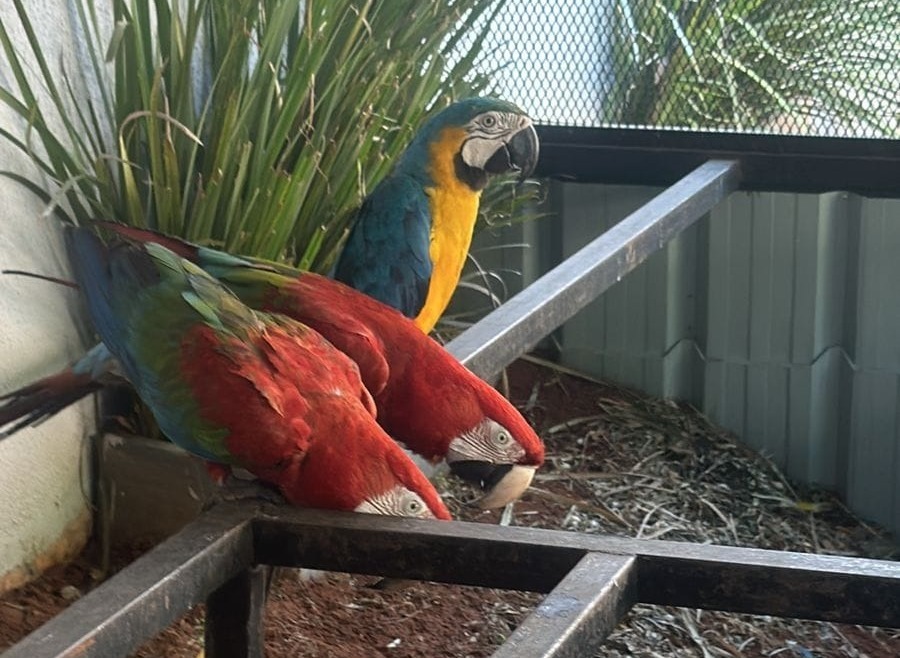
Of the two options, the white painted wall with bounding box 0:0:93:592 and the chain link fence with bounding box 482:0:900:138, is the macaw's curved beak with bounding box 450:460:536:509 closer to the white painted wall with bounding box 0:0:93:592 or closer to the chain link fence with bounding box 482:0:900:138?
the white painted wall with bounding box 0:0:93:592

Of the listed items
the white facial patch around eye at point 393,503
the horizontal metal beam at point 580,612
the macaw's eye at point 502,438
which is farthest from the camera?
the macaw's eye at point 502,438

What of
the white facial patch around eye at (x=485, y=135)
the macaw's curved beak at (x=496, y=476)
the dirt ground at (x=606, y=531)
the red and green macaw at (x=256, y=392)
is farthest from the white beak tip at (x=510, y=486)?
the white facial patch around eye at (x=485, y=135)

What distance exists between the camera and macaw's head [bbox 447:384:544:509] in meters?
0.98

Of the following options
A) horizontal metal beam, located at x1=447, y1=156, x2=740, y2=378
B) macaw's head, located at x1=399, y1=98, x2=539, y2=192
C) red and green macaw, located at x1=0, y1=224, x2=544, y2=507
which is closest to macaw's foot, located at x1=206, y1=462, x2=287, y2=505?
red and green macaw, located at x1=0, y1=224, x2=544, y2=507

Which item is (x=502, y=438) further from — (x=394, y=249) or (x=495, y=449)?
(x=394, y=249)

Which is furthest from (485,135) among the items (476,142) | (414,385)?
(414,385)

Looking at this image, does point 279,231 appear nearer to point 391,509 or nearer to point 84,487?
point 84,487

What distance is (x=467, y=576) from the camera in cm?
79

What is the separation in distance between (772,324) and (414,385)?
1.15 metres

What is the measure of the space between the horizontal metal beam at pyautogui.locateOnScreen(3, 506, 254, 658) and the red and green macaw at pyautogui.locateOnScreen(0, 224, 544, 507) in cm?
20

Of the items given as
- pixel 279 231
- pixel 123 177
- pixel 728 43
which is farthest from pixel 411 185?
pixel 728 43

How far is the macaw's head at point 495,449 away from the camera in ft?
3.20

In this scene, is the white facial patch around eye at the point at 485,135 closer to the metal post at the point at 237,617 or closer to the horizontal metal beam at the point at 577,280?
the horizontal metal beam at the point at 577,280

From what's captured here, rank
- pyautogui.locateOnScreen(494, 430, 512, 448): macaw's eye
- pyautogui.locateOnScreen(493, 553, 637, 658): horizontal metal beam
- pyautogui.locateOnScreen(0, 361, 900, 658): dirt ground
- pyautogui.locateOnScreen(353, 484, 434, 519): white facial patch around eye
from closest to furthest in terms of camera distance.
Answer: pyautogui.locateOnScreen(493, 553, 637, 658): horizontal metal beam → pyautogui.locateOnScreen(353, 484, 434, 519): white facial patch around eye → pyautogui.locateOnScreen(494, 430, 512, 448): macaw's eye → pyautogui.locateOnScreen(0, 361, 900, 658): dirt ground
